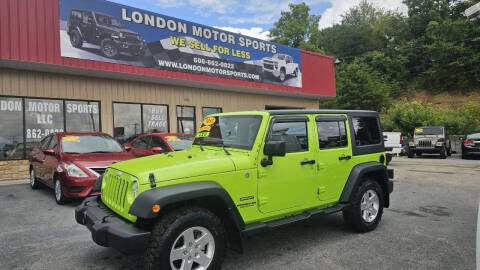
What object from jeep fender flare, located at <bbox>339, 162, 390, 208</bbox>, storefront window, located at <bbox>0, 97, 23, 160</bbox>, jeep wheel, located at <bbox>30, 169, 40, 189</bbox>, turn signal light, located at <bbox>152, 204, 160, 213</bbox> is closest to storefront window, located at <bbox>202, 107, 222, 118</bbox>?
storefront window, located at <bbox>0, 97, 23, 160</bbox>

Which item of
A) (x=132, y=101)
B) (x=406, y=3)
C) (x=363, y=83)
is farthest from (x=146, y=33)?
(x=406, y=3)

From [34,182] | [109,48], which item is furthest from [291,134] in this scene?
[109,48]

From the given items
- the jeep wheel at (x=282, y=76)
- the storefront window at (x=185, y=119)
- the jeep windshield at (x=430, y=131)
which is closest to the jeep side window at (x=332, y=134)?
the storefront window at (x=185, y=119)

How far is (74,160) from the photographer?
6.62 metres

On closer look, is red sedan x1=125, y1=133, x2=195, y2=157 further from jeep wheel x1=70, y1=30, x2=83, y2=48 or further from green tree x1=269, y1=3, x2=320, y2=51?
green tree x1=269, y1=3, x2=320, y2=51

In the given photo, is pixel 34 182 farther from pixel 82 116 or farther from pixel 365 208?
pixel 365 208

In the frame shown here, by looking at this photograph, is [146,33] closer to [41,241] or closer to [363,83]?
[41,241]

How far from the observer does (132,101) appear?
13.7m

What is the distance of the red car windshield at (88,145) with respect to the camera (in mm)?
7219

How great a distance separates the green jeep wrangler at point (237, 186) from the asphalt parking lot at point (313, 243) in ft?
1.47

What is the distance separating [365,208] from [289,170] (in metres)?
1.74

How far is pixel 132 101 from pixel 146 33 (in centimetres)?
296

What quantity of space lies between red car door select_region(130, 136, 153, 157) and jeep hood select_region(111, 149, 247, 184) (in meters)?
5.80

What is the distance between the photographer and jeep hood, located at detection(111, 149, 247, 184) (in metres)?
3.07
